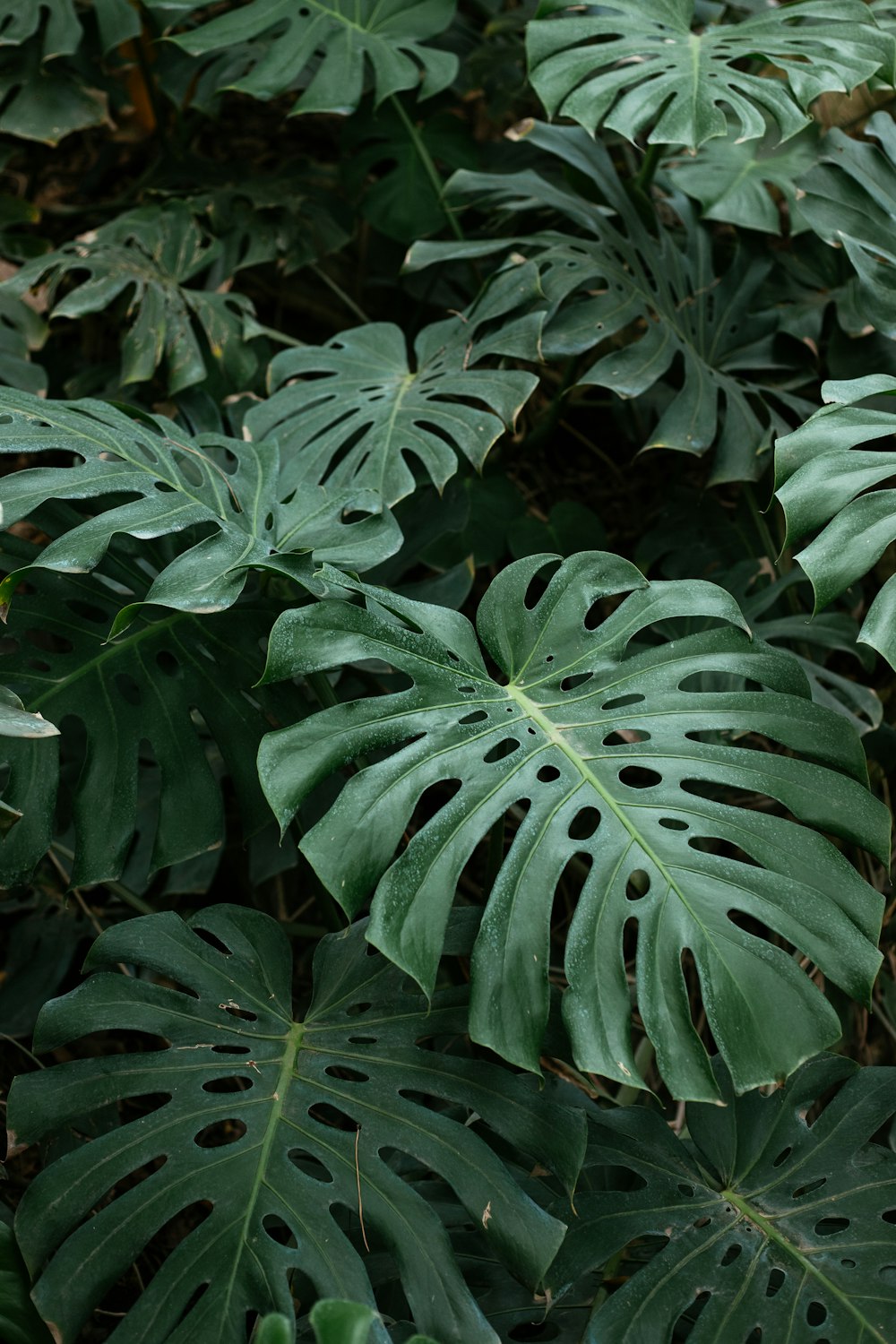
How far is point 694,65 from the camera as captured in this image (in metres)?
1.47

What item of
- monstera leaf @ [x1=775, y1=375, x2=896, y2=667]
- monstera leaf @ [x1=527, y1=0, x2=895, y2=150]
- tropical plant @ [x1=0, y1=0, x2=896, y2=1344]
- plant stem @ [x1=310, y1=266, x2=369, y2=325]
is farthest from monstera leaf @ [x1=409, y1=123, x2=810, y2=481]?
monstera leaf @ [x1=775, y1=375, x2=896, y2=667]

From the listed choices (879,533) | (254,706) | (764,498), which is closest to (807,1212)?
(879,533)

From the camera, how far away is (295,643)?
3.18ft

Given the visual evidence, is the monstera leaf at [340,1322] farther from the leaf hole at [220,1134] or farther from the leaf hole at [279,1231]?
the leaf hole at [220,1134]

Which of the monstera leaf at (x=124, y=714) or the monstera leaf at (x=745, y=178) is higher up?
the monstera leaf at (x=745, y=178)

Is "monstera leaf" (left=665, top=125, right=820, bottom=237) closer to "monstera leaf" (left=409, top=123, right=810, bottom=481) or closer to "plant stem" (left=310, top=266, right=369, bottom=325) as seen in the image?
"monstera leaf" (left=409, top=123, right=810, bottom=481)

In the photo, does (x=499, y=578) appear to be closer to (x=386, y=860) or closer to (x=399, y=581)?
(x=386, y=860)

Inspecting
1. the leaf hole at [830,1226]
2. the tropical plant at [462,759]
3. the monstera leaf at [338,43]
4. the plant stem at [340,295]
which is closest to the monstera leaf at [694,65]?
the tropical plant at [462,759]

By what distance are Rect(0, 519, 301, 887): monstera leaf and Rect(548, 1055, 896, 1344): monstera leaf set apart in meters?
0.48

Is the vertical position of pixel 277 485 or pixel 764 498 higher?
pixel 277 485

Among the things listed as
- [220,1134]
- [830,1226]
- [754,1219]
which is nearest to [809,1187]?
[830,1226]

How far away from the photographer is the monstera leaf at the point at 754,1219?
938 mm

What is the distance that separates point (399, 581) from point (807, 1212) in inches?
50.2

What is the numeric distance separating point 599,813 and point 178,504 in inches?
19.2
